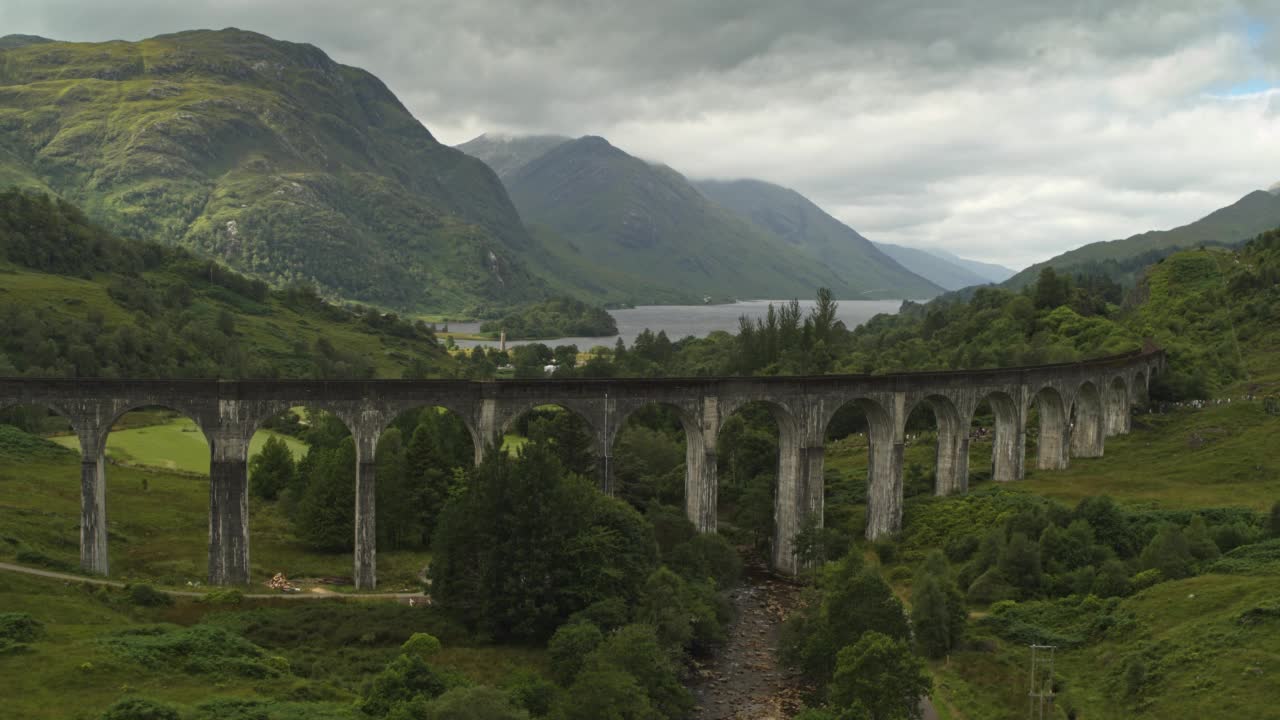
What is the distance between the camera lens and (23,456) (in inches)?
3049

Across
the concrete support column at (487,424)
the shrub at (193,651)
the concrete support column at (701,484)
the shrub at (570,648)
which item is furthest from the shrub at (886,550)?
the shrub at (193,651)

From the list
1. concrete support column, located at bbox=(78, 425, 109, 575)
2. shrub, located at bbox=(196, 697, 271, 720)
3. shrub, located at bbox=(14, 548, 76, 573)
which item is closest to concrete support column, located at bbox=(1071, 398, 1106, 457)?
shrub, located at bbox=(196, 697, 271, 720)

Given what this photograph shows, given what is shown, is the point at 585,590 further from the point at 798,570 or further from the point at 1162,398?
the point at 1162,398

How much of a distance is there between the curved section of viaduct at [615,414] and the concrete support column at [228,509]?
0.20 feet

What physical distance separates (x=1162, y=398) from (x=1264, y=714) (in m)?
87.4

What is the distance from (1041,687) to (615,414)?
30.9 m

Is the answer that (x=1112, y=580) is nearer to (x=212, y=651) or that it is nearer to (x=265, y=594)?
(x=212, y=651)

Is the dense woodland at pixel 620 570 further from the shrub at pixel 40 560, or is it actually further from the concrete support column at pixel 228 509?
the concrete support column at pixel 228 509

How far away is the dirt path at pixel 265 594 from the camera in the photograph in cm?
4956

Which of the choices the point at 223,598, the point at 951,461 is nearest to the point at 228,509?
the point at 223,598

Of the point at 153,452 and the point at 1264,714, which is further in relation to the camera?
the point at 153,452

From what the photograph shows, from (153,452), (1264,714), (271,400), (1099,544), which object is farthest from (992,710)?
(153,452)

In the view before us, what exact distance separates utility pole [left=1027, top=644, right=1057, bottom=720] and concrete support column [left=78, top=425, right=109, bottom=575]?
5078 centimetres

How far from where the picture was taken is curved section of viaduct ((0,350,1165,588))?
5369 centimetres
